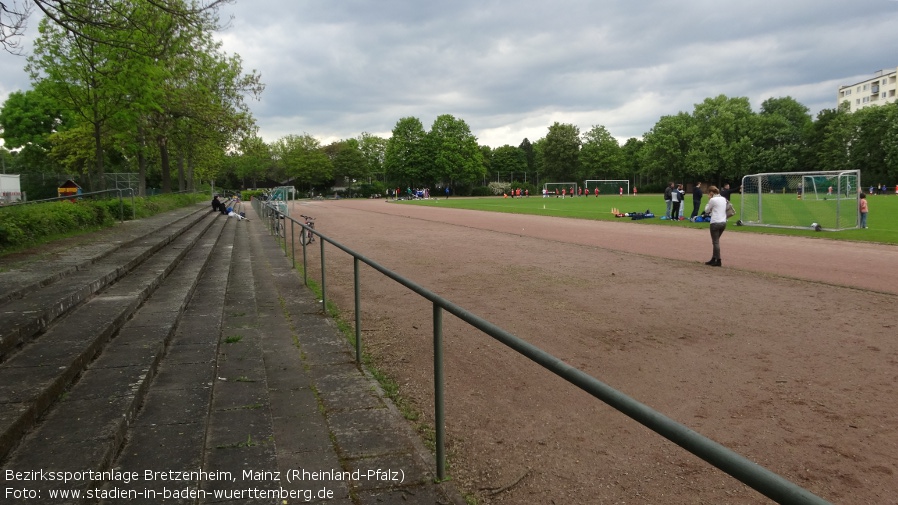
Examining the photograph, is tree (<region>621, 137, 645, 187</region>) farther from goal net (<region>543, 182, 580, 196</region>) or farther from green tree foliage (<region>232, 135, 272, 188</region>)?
green tree foliage (<region>232, 135, 272, 188</region>)

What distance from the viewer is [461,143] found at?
90.9 metres

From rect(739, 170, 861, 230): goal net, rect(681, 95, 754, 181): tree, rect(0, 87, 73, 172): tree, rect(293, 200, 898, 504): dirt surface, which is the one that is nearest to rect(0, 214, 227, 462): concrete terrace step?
rect(293, 200, 898, 504): dirt surface

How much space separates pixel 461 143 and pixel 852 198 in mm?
73838

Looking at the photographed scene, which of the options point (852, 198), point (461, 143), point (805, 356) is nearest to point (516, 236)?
point (852, 198)

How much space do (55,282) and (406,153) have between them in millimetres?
85862

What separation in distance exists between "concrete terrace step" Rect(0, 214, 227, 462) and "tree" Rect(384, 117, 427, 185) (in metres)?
81.5

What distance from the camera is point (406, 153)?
296ft

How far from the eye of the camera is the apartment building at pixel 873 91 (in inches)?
3356

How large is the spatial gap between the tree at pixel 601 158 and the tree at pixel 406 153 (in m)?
28.0

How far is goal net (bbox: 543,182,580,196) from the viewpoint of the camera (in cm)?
7628

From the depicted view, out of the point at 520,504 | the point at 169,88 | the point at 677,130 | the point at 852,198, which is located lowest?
the point at 520,504

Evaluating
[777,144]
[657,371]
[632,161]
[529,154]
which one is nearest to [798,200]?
[657,371]

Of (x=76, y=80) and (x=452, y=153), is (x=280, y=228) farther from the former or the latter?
(x=452, y=153)

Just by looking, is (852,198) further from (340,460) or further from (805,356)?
(340,460)
